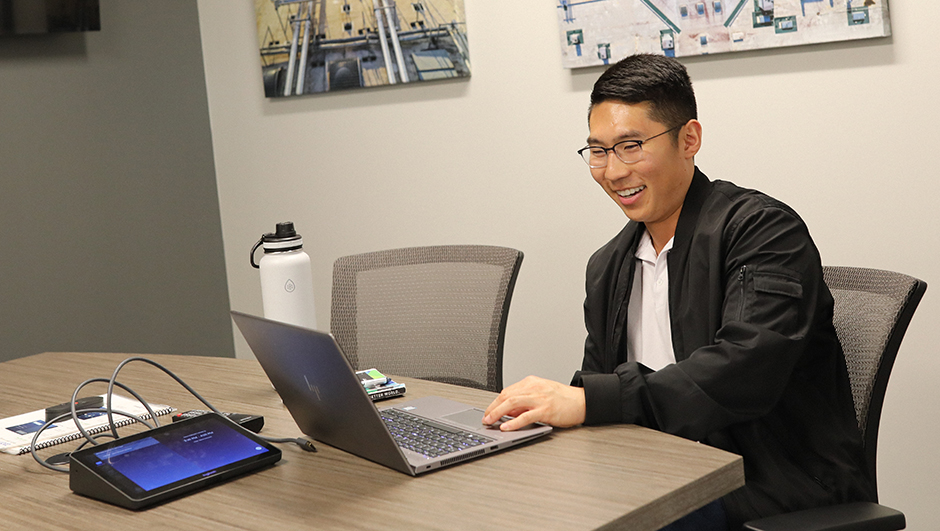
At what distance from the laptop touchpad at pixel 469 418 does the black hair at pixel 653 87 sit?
2.11 ft

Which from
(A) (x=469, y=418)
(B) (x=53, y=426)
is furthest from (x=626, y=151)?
(B) (x=53, y=426)

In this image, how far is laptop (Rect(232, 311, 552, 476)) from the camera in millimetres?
1230

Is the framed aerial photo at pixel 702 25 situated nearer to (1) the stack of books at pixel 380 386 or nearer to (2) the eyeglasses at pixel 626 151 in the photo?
(2) the eyeglasses at pixel 626 151

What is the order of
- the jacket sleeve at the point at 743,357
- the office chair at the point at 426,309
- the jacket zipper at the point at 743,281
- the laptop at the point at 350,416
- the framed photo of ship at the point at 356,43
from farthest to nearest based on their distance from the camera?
the framed photo of ship at the point at 356,43 < the office chair at the point at 426,309 < the jacket zipper at the point at 743,281 < the jacket sleeve at the point at 743,357 < the laptop at the point at 350,416

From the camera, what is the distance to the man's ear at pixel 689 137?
1781mm

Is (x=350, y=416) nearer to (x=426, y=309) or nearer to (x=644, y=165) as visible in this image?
(x=644, y=165)

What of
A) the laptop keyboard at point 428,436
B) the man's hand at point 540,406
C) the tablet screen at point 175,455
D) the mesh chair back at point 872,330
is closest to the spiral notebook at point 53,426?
the tablet screen at point 175,455

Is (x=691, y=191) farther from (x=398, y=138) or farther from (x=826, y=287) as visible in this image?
(x=398, y=138)

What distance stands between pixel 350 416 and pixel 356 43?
2442 mm

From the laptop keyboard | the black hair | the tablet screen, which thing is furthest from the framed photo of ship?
the tablet screen

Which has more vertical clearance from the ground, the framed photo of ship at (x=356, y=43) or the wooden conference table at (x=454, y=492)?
the framed photo of ship at (x=356, y=43)

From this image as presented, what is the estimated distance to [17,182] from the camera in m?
3.41

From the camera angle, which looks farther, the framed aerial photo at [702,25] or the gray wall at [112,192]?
the gray wall at [112,192]

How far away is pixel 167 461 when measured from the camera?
1312 millimetres
